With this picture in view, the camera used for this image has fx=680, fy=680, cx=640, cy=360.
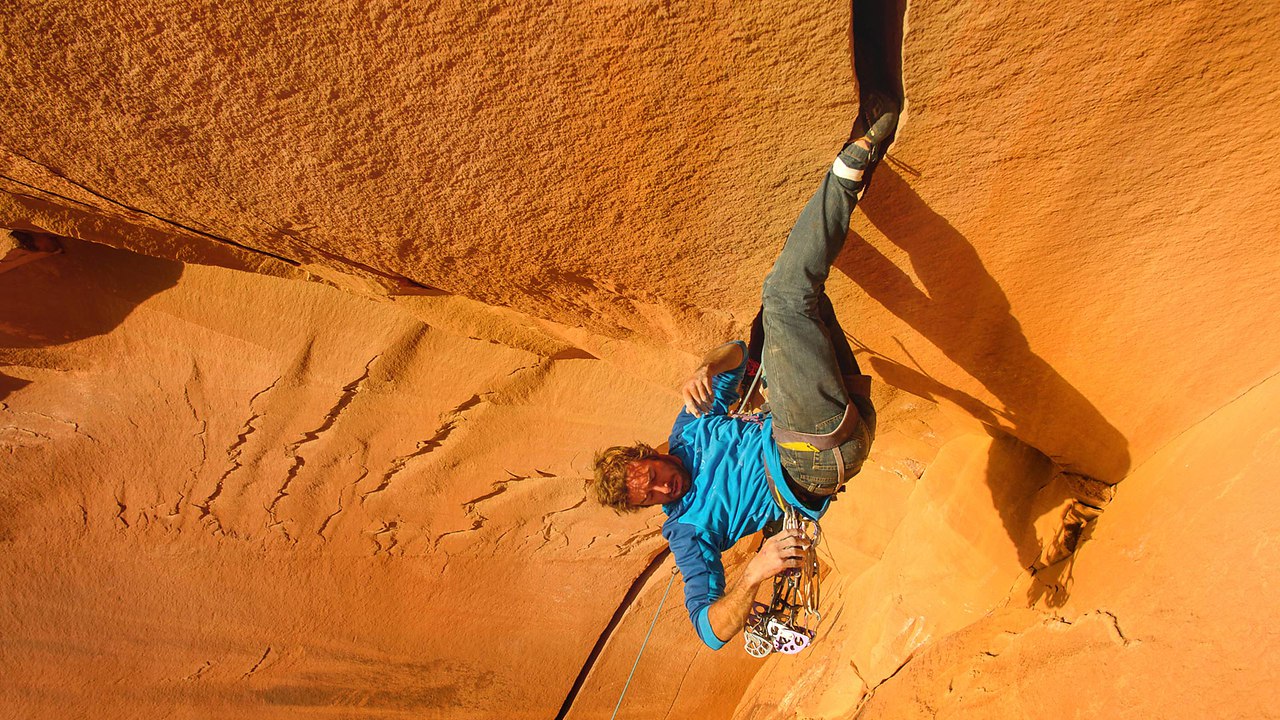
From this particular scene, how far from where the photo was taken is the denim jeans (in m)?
1.29

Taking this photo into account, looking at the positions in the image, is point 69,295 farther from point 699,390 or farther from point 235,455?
point 699,390

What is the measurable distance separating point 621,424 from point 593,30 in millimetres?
1820

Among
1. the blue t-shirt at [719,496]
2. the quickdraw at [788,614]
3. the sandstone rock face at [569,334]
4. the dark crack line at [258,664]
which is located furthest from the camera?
the dark crack line at [258,664]

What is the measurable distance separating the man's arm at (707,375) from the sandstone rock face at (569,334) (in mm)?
189

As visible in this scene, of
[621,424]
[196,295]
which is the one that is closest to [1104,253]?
[621,424]

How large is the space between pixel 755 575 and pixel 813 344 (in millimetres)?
545

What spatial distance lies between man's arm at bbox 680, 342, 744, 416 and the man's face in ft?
0.66

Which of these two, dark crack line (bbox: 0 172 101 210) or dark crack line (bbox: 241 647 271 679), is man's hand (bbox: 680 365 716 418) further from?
dark crack line (bbox: 241 647 271 679)

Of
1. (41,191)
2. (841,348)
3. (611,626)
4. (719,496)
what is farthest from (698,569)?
(611,626)

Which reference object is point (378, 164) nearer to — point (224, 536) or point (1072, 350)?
point (1072, 350)

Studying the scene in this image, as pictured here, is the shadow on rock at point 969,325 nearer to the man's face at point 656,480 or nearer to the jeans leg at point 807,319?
the jeans leg at point 807,319

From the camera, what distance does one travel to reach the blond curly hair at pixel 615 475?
1809 millimetres

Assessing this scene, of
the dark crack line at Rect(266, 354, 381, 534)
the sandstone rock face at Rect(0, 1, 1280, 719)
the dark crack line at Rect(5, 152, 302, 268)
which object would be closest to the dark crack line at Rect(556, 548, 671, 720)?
the sandstone rock face at Rect(0, 1, 1280, 719)

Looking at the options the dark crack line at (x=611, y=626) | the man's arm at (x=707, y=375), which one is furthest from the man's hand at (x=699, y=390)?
the dark crack line at (x=611, y=626)
